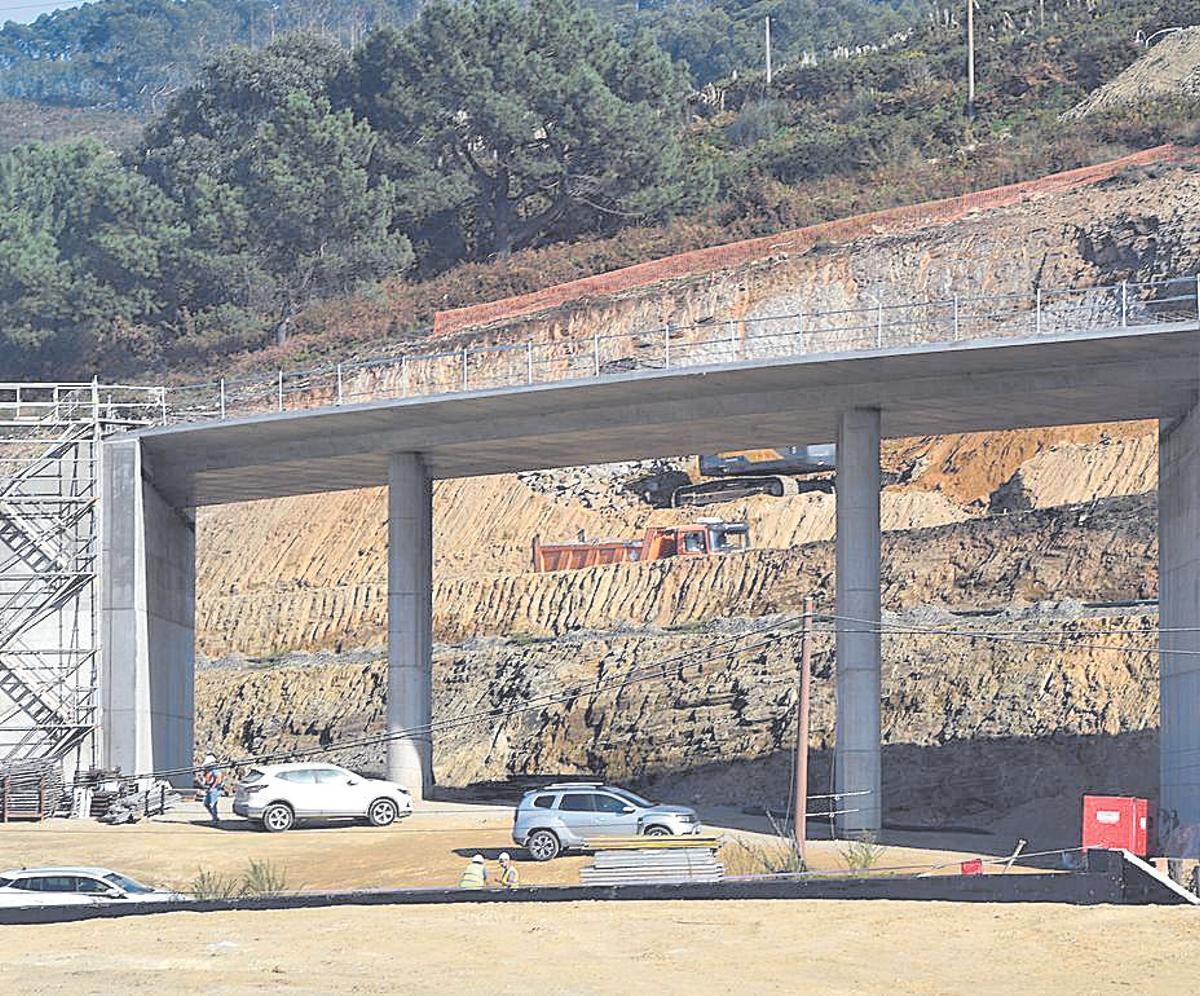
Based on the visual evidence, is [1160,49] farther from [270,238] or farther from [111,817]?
[111,817]

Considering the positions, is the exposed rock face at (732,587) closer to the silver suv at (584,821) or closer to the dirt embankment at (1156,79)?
the silver suv at (584,821)

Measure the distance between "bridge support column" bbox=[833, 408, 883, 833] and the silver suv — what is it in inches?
241

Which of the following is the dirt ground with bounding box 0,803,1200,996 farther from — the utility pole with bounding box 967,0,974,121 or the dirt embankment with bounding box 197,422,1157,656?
the utility pole with bounding box 967,0,974,121

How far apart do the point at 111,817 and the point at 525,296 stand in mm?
52623

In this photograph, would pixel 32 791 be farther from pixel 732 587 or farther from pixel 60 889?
pixel 732 587

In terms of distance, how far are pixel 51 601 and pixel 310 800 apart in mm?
8657

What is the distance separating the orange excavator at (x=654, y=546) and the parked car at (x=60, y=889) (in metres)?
42.6

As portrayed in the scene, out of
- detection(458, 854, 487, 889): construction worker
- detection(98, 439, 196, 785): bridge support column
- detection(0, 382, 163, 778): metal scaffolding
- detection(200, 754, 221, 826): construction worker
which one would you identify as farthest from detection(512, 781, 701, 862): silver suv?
detection(0, 382, 163, 778): metal scaffolding

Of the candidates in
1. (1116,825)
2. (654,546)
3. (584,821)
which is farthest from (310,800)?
(654,546)

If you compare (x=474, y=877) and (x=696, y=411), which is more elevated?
(x=696, y=411)

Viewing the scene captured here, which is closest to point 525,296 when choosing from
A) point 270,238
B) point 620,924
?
point 270,238

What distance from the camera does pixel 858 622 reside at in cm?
4681

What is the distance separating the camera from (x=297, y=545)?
88438mm

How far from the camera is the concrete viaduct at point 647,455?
44906mm
